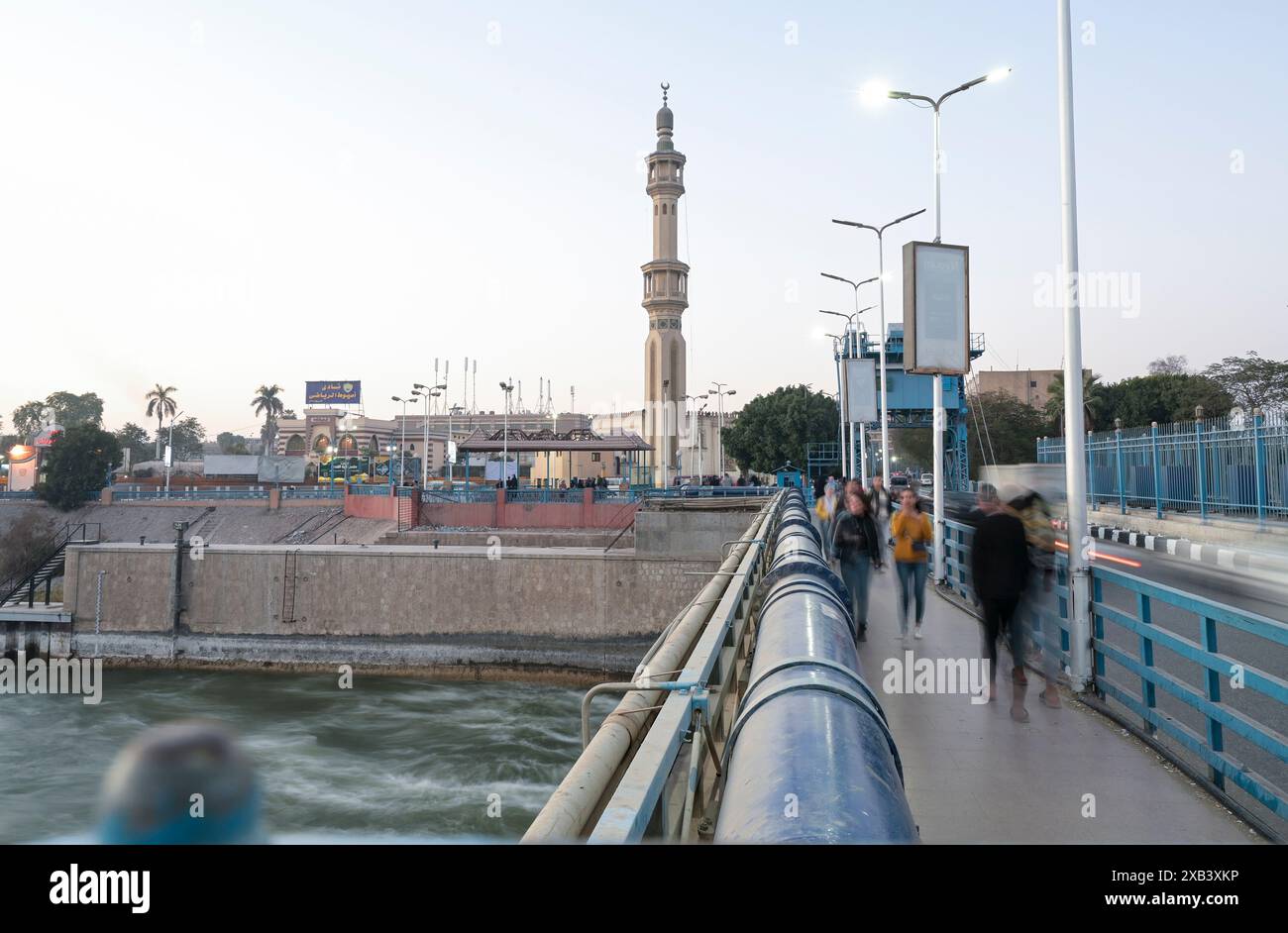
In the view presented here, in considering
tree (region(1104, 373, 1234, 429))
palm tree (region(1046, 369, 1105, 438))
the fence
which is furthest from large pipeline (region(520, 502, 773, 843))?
tree (region(1104, 373, 1234, 429))

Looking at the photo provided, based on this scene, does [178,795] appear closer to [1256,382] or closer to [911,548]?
[911,548]

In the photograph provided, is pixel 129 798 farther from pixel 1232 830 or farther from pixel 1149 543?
pixel 1149 543

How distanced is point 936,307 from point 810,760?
827cm

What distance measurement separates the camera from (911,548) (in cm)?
791

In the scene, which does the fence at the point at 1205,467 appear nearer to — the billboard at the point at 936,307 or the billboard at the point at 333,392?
the billboard at the point at 936,307

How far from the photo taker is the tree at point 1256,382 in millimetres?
44188

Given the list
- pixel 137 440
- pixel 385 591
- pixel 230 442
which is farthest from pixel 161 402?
pixel 385 591

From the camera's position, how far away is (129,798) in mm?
1402

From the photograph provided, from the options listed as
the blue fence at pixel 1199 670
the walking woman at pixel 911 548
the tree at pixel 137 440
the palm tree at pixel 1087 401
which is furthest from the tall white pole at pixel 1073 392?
the tree at pixel 137 440

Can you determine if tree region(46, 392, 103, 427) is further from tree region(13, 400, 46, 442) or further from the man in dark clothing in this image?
the man in dark clothing

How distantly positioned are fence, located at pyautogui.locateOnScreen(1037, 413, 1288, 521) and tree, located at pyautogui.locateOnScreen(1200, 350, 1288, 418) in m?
27.3

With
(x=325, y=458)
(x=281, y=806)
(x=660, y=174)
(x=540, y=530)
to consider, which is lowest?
(x=281, y=806)

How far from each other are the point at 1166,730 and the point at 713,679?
2830mm

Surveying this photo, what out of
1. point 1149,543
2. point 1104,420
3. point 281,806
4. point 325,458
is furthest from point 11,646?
point 1104,420
